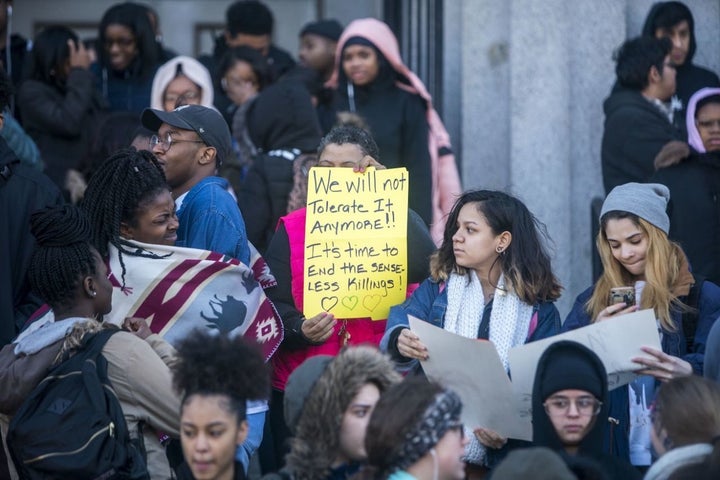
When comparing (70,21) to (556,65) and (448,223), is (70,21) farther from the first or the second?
(448,223)

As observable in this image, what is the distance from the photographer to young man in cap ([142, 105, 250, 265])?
21.9 feet

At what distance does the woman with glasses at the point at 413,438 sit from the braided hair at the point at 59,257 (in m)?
1.46

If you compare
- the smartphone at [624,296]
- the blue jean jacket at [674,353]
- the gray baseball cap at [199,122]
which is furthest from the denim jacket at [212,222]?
the blue jean jacket at [674,353]


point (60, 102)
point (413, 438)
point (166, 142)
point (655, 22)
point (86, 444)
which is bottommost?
point (86, 444)

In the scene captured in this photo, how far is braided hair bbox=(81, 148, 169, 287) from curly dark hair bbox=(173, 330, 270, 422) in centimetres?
106

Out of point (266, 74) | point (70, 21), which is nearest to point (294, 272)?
point (266, 74)

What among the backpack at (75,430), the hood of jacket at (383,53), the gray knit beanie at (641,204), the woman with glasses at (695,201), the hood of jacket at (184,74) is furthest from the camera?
the hood of jacket at (383,53)

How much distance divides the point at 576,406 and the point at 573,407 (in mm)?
15

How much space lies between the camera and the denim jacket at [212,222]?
6664 mm

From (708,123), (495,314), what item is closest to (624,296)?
(495,314)

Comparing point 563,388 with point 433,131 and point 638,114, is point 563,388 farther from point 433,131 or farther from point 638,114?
point 433,131

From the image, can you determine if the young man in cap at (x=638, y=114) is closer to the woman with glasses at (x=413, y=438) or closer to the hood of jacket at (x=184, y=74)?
the hood of jacket at (x=184, y=74)

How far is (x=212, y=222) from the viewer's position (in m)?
6.66

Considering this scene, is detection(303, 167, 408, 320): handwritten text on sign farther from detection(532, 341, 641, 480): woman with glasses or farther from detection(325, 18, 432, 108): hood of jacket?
detection(325, 18, 432, 108): hood of jacket
